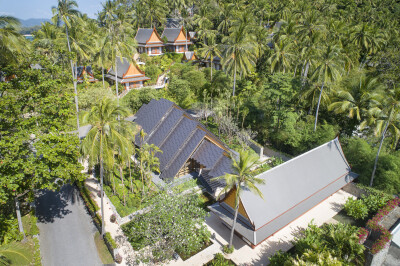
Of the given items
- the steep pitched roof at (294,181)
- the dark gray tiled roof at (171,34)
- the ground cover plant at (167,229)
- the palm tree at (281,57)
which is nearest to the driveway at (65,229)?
the ground cover plant at (167,229)

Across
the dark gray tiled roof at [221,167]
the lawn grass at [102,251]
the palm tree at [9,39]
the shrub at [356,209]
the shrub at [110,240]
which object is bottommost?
the lawn grass at [102,251]

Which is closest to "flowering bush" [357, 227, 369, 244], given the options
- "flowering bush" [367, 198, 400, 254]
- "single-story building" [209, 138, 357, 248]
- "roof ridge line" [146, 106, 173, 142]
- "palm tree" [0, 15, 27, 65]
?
"flowering bush" [367, 198, 400, 254]

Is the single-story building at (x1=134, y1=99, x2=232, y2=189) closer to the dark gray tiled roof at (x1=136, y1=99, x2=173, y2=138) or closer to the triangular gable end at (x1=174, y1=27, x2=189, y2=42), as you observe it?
the dark gray tiled roof at (x1=136, y1=99, x2=173, y2=138)

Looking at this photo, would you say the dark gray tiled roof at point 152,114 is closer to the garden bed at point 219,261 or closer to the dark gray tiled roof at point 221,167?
the dark gray tiled roof at point 221,167

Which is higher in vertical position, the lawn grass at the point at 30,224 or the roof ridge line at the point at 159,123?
the roof ridge line at the point at 159,123

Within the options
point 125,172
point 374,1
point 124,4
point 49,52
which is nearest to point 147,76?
point 49,52

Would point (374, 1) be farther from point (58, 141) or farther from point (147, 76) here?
point (58, 141)

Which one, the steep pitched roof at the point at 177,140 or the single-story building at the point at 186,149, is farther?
the steep pitched roof at the point at 177,140

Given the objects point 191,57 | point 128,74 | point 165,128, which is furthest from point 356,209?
point 191,57
